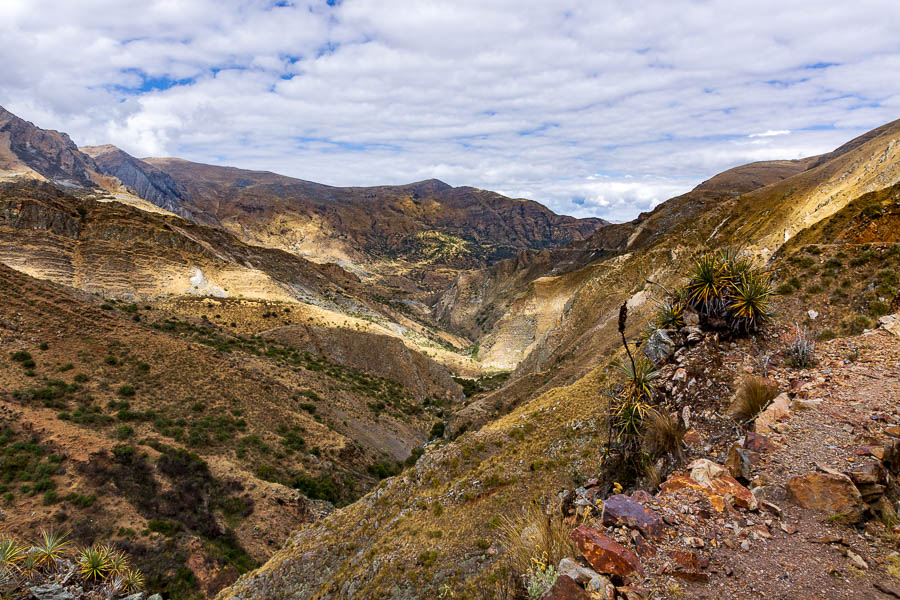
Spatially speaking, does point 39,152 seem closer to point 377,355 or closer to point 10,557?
point 377,355

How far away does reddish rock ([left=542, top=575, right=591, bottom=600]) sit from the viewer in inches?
154

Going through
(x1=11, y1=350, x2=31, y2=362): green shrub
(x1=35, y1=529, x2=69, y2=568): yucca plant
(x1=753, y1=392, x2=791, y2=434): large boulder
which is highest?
(x1=753, y1=392, x2=791, y2=434): large boulder

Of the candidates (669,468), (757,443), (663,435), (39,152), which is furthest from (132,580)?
(39,152)

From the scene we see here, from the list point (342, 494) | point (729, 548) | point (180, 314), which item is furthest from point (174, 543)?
point (180, 314)

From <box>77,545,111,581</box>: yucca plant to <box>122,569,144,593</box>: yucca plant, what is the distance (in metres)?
0.70

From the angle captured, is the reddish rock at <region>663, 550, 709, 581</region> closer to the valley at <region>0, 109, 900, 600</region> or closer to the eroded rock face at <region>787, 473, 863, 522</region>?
the valley at <region>0, 109, 900, 600</region>

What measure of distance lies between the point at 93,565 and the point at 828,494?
18.7m

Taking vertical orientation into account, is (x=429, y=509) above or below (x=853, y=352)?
below

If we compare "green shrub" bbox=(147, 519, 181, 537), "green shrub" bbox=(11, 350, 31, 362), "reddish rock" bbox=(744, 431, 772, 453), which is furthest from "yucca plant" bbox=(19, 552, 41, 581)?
"reddish rock" bbox=(744, 431, 772, 453)

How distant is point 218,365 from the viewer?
2914cm

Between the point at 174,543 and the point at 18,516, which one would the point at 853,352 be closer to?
the point at 174,543

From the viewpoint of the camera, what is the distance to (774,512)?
15.1 feet

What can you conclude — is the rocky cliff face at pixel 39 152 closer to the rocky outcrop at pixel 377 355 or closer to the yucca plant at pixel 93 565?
the rocky outcrop at pixel 377 355

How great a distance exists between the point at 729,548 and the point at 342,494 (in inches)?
929
